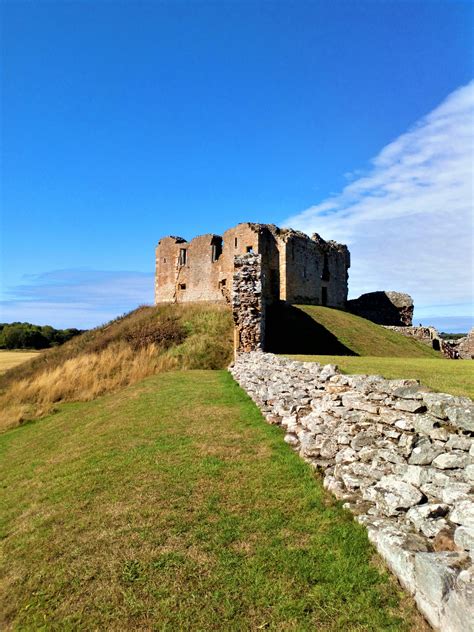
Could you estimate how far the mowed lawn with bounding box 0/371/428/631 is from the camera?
144 inches

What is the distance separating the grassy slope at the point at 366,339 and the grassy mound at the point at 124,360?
6551 mm

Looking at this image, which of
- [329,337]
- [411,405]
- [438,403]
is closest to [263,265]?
[329,337]

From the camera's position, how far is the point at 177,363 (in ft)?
62.2

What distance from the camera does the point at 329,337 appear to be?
23.5m

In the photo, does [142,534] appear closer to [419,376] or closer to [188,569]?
[188,569]

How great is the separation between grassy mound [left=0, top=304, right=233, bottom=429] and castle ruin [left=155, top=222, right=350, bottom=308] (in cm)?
940

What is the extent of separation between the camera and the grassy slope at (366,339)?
23094 mm

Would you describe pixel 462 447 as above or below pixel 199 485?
above

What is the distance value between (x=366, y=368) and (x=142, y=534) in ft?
17.9

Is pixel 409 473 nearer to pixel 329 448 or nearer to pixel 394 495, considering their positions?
pixel 394 495

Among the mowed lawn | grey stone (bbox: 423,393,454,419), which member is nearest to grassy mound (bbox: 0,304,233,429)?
Result: the mowed lawn

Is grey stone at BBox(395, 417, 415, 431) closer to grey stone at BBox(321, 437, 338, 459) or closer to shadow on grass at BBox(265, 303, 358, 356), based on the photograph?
grey stone at BBox(321, 437, 338, 459)

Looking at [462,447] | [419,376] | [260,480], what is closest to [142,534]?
[260,480]

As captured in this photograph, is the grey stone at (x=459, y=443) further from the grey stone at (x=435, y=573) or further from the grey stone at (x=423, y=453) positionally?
the grey stone at (x=435, y=573)
